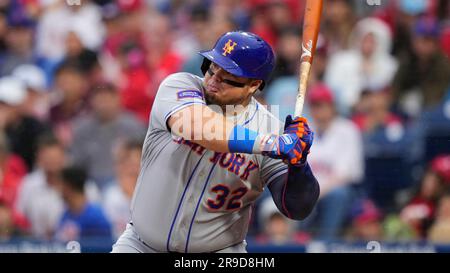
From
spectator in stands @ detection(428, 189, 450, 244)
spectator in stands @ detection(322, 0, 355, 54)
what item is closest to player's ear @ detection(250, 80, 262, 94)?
spectator in stands @ detection(428, 189, 450, 244)

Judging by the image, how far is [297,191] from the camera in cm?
400

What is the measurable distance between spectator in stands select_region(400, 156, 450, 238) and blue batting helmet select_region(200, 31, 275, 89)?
9.16 feet

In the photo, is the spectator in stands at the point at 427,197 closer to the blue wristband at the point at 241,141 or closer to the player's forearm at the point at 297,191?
the player's forearm at the point at 297,191

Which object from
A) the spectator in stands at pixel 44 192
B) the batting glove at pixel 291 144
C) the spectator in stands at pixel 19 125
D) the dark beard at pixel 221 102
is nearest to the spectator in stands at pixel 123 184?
the spectator in stands at pixel 44 192

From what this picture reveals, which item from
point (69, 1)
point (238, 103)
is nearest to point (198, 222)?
point (238, 103)

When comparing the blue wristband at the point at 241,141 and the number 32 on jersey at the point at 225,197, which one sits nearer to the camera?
the blue wristband at the point at 241,141

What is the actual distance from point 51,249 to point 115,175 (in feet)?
2.58

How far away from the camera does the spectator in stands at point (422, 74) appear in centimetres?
704

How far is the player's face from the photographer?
405 centimetres

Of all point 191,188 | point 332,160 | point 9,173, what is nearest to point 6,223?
point 9,173

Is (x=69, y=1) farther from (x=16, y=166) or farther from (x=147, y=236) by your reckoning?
(x=147, y=236)

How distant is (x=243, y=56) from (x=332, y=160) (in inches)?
114

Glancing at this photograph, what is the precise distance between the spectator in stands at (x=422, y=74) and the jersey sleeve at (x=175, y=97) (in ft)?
10.8

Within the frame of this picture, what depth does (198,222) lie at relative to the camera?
414 centimetres
